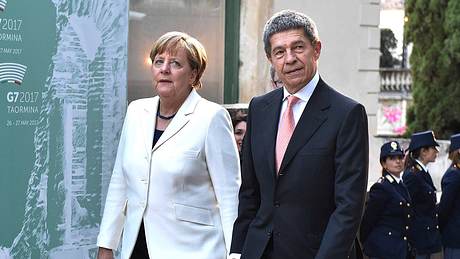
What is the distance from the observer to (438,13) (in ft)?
83.4

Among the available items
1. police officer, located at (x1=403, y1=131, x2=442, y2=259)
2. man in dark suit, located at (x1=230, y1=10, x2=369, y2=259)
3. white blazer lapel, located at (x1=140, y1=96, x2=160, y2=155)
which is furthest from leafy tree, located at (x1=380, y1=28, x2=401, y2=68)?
man in dark suit, located at (x1=230, y1=10, x2=369, y2=259)

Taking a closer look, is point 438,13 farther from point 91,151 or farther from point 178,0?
point 91,151

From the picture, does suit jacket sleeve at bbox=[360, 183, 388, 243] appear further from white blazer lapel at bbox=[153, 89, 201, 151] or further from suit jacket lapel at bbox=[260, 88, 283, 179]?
suit jacket lapel at bbox=[260, 88, 283, 179]

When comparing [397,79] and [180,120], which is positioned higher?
[397,79]

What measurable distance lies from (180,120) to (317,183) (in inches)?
45.5

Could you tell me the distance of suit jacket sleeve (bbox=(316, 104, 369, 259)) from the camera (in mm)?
4105

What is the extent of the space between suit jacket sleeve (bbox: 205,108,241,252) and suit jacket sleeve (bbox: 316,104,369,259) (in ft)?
3.24

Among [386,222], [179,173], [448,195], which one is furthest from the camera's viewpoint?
[448,195]

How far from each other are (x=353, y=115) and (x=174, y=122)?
4.04ft

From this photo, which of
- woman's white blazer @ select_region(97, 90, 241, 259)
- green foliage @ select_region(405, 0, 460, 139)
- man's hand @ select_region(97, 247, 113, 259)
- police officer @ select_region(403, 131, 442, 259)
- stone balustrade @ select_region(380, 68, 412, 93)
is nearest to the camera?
woman's white blazer @ select_region(97, 90, 241, 259)

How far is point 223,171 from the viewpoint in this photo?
16.5 feet

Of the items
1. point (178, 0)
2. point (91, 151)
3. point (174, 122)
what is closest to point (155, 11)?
point (178, 0)

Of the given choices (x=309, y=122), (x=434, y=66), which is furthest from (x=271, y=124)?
(x=434, y=66)

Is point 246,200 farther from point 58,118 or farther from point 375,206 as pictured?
point 375,206
